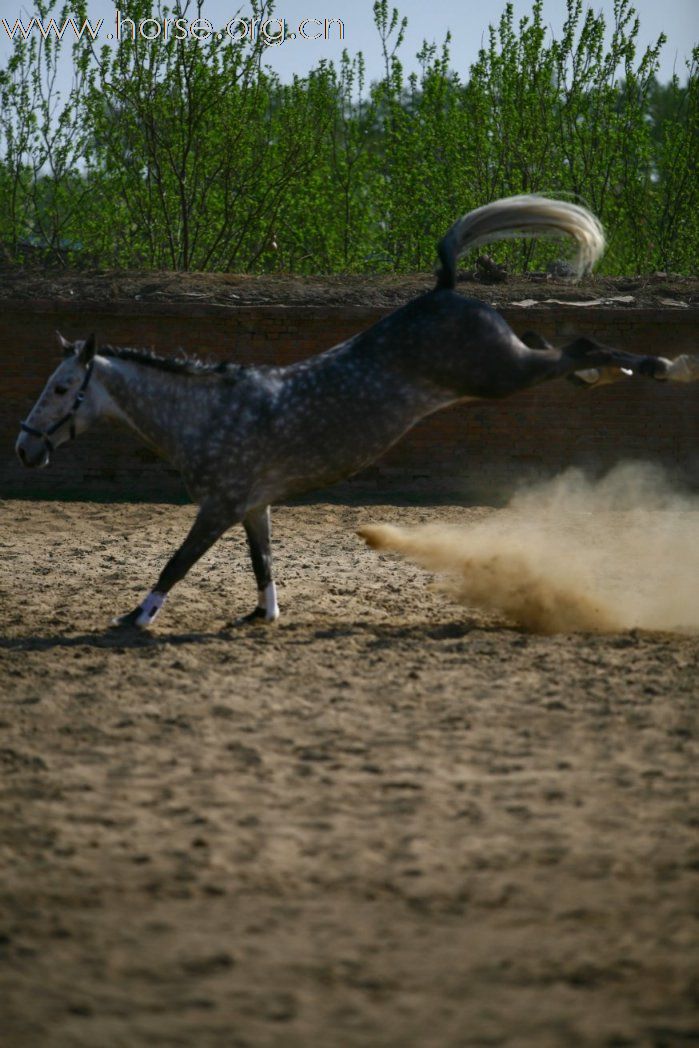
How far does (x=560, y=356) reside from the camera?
22.5ft

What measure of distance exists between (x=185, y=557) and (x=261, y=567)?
0.53 metres

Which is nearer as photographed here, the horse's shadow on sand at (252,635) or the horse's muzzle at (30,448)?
the horse's shadow on sand at (252,635)

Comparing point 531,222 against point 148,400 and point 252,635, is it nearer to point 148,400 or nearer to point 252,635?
point 148,400

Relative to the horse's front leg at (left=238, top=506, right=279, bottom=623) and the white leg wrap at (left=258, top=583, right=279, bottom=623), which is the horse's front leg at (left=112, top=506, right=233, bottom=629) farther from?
the white leg wrap at (left=258, top=583, right=279, bottom=623)

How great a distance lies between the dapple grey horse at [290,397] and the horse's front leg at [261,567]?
0.56 feet

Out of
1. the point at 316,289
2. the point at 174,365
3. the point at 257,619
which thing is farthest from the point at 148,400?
the point at 316,289

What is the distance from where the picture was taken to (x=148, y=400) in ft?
23.0

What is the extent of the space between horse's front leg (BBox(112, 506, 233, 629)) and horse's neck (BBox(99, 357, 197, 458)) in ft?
1.55

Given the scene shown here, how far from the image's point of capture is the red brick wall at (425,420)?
1338 cm

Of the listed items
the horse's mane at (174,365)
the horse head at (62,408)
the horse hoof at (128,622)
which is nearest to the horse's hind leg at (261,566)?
the horse hoof at (128,622)

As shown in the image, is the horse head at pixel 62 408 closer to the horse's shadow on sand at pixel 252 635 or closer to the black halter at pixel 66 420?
the black halter at pixel 66 420

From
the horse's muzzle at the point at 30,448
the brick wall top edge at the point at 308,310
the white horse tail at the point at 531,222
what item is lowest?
the horse's muzzle at the point at 30,448

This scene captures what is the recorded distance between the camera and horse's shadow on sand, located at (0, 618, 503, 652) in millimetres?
6570

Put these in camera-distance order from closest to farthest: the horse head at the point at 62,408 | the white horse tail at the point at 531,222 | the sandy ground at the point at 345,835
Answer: the sandy ground at the point at 345,835, the horse head at the point at 62,408, the white horse tail at the point at 531,222
